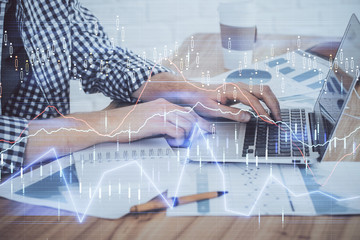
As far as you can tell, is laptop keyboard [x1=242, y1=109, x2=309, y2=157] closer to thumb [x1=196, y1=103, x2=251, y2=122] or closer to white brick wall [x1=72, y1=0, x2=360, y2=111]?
thumb [x1=196, y1=103, x2=251, y2=122]

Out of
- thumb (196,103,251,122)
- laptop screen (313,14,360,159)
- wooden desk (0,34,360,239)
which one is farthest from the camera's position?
thumb (196,103,251,122)

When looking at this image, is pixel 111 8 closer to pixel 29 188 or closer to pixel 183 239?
pixel 29 188

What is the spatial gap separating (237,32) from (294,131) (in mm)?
380

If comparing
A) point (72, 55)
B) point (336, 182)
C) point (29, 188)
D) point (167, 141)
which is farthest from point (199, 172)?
point (72, 55)

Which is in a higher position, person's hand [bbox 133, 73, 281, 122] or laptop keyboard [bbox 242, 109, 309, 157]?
person's hand [bbox 133, 73, 281, 122]

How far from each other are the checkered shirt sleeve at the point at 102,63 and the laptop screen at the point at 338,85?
53 cm

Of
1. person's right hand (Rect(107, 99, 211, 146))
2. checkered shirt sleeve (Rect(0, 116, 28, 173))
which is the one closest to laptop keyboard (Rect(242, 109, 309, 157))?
person's right hand (Rect(107, 99, 211, 146))

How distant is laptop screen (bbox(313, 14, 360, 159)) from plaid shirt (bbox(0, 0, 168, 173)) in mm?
535

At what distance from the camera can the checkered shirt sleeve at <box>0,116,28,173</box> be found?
112 cm

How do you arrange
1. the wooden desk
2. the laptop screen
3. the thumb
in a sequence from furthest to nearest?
the thumb
the laptop screen
the wooden desk

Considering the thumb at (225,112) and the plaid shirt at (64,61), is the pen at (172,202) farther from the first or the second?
the plaid shirt at (64,61)

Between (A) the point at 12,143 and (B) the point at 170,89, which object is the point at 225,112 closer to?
(B) the point at 170,89

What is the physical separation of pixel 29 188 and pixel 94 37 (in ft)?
1.77

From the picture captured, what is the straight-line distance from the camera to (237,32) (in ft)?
4.03
